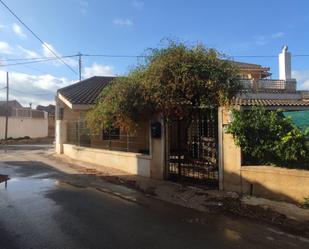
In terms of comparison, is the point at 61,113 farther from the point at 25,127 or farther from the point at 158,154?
the point at 25,127

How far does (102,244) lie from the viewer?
6.04 m

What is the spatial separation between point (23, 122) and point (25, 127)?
A: 0.82 metres

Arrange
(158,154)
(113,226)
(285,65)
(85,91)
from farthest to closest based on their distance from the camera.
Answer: (285,65)
(85,91)
(158,154)
(113,226)

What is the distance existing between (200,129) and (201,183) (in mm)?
1530

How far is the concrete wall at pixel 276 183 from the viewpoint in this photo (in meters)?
8.80

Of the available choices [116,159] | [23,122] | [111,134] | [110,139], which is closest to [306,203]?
[116,159]


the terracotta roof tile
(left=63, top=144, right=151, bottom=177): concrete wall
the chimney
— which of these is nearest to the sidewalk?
(left=63, top=144, right=151, bottom=177): concrete wall

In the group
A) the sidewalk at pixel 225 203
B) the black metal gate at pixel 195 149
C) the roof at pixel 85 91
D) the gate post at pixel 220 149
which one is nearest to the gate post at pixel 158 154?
the black metal gate at pixel 195 149

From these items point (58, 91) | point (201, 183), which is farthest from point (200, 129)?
point (58, 91)

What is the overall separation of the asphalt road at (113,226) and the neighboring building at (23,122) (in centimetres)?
3886

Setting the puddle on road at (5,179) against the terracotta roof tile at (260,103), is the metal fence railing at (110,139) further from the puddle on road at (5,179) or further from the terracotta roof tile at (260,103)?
the puddle on road at (5,179)

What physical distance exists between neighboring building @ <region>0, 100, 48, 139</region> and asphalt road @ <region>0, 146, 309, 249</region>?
127 feet

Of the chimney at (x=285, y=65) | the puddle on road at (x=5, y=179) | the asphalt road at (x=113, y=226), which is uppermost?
the chimney at (x=285, y=65)

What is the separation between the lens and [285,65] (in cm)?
2888
